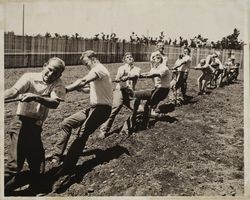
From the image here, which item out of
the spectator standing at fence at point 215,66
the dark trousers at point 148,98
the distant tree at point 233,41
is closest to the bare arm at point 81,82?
the dark trousers at point 148,98

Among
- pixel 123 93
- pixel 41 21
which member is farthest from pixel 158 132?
pixel 41 21

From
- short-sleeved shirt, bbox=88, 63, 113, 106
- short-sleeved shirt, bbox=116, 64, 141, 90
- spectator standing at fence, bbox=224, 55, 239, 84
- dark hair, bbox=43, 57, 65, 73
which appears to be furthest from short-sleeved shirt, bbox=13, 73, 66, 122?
spectator standing at fence, bbox=224, 55, 239, 84

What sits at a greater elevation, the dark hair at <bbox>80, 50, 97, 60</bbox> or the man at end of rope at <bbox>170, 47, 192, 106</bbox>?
the dark hair at <bbox>80, 50, 97, 60</bbox>

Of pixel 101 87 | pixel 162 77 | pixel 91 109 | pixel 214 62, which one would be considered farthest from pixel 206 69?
pixel 91 109

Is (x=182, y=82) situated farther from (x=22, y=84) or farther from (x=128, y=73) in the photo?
(x=22, y=84)

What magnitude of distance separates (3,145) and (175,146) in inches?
89.4

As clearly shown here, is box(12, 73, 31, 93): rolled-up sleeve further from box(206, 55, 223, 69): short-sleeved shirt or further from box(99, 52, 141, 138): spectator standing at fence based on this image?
box(206, 55, 223, 69): short-sleeved shirt

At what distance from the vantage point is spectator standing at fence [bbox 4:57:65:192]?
5113 mm

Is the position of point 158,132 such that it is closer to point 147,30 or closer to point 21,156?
point 147,30

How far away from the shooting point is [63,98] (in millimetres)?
5371

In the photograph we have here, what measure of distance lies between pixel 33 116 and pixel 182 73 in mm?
2419

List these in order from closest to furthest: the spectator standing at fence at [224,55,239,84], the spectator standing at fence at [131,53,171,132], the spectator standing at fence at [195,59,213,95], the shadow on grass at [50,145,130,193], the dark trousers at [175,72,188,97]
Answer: the shadow on grass at [50,145,130,193]
the spectator standing at fence at [131,53,171,132]
the spectator standing at fence at [224,55,239,84]
the dark trousers at [175,72,188,97]
the spectator standing at fence at [195,59,213,95]

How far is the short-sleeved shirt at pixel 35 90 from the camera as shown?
509cm

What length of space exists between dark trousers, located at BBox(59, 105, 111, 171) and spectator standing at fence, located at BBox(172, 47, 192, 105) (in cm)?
132
